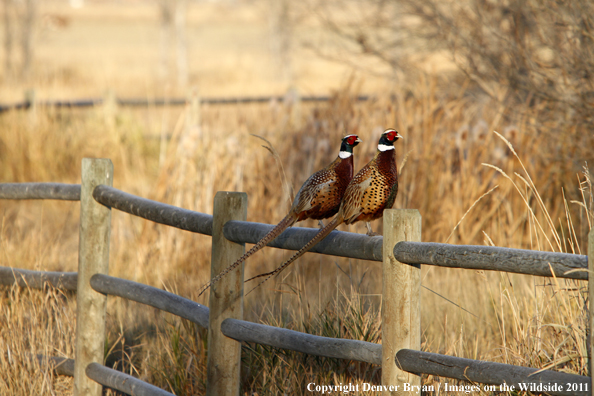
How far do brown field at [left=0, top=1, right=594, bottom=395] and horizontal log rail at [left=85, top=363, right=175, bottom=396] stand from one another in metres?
0.19

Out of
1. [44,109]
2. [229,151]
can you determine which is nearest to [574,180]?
[229,151]

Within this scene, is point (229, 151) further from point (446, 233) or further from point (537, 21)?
point (537, 21)

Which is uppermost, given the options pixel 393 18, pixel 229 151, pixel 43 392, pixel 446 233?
pixel 393 18

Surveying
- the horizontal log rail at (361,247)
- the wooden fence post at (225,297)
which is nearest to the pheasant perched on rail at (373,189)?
the horizontal log rail at (361,247)

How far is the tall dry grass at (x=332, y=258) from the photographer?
257cm

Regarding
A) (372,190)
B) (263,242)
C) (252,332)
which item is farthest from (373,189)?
(252,332)

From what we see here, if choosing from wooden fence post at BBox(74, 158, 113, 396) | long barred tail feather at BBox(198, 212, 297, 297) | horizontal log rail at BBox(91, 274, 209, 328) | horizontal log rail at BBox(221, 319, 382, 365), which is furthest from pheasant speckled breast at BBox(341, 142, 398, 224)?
wooden fence post at BBox(74, 158, 113, 396)

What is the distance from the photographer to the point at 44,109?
306 inches

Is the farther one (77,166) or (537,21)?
(77,166)

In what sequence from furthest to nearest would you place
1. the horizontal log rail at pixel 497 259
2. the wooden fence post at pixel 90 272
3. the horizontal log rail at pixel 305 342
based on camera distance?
1. the wooden fence post at pixel 90 272
2. the horizontal log rail at pixel 305 342
3. the horizontal log rail at pixel 497 259

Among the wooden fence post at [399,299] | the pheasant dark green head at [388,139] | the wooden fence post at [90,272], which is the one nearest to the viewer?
the wooden fence post at [399,299]

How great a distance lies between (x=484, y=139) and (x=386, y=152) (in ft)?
9.31

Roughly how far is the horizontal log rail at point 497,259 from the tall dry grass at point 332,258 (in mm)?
508

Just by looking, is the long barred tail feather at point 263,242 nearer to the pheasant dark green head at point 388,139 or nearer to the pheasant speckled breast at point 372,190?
the pheasant speckled breast at point 372,190
